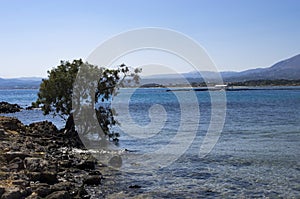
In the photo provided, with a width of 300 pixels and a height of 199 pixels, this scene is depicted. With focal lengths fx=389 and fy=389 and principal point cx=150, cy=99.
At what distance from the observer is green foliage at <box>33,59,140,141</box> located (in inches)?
1361

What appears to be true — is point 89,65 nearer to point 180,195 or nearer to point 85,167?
point 85,167

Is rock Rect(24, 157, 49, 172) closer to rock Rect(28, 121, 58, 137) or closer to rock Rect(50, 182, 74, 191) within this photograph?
rock Rect(50, 182, 74, 191)

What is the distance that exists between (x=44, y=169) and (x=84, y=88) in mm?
15800

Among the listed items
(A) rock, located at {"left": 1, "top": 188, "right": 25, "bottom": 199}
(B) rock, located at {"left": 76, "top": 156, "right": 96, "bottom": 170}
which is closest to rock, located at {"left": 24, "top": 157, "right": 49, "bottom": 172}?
(B) rock, located at {"left": 76, "top": 156, "right": 96, "bottom": 170}

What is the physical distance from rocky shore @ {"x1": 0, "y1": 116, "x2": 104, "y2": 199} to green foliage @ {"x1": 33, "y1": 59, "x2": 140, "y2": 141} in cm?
295

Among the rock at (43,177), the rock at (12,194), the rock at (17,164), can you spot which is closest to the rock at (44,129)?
the rock at (17,164)

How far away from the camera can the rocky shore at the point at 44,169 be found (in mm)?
16047

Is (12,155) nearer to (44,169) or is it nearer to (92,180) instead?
(44,169)

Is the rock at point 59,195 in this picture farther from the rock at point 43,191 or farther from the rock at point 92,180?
the rock at point 92,180

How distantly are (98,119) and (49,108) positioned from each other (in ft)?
16.3

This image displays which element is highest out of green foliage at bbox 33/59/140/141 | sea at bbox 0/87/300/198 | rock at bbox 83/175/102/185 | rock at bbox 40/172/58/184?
green foliage at bbox 33/59/140/141

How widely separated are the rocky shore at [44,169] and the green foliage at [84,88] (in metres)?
2.95

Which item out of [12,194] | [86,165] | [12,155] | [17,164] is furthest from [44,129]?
[12,194]

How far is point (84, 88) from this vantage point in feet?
114
